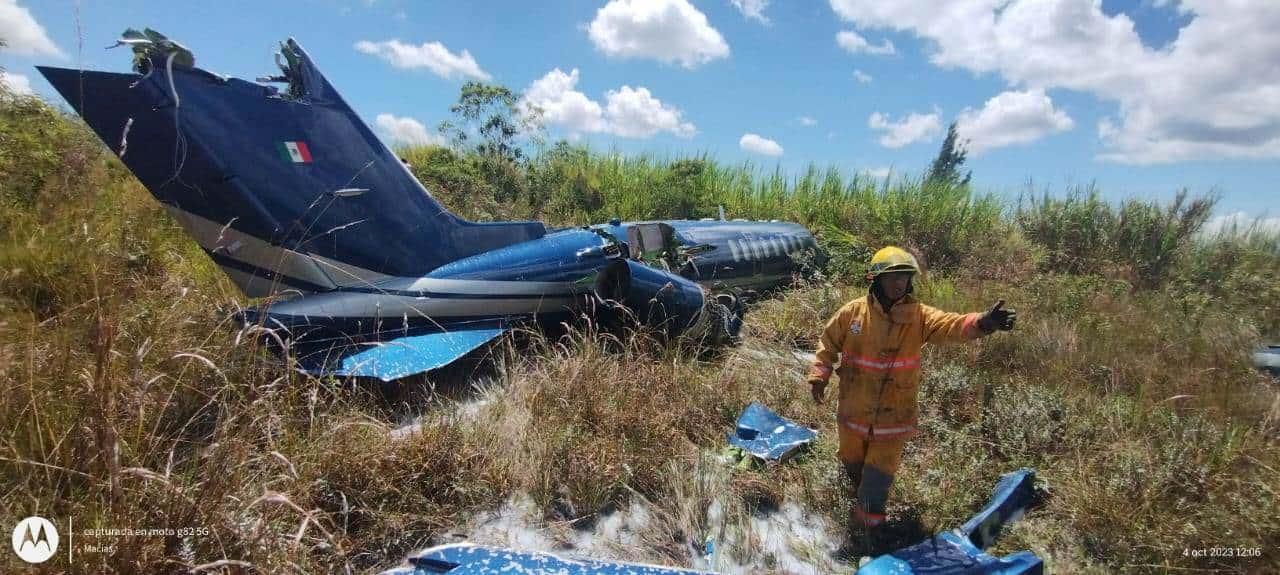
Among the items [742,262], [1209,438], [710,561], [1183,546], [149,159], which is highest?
[149,159]

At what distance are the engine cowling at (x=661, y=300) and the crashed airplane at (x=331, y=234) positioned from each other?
15mm

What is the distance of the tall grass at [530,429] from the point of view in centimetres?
204

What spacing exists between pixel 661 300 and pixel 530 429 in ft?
5.92

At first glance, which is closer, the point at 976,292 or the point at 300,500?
the point at 300,500

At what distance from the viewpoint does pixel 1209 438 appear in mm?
3410

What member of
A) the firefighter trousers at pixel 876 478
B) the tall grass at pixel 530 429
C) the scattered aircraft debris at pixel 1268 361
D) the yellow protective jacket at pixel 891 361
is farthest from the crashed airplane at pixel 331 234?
the scattered aircraft debris at pixel 1268 361

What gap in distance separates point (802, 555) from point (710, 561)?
1.48 feet

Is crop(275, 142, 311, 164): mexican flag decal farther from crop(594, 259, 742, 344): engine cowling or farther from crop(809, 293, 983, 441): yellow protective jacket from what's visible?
crop(809, 293, 983, 441): yellow protective jacket

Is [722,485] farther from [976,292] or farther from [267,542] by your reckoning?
[976,292]

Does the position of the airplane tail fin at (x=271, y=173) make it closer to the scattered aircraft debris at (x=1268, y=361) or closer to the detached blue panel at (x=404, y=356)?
the detached blue panel at (x=404, y=356)

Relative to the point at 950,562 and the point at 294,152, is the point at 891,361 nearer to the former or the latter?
the point at 950,562

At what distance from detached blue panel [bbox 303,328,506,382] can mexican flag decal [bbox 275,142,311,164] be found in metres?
1.35

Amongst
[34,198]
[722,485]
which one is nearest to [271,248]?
[722,485]

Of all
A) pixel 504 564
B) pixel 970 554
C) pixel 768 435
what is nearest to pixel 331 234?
pixel 504 564
